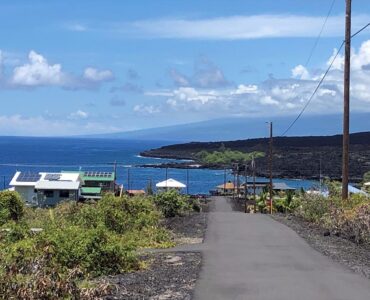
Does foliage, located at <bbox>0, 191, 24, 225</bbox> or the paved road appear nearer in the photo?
the paved road

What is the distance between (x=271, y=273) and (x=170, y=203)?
13878 mm

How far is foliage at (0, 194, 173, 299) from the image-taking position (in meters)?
7.45

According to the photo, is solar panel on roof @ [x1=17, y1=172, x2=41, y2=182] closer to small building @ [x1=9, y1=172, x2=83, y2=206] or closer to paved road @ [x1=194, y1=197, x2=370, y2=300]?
small building @ [x1=9, y1=172, x2=83, y2=206]

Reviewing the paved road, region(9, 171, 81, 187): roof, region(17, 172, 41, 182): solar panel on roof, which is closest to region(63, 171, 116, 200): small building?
region(9, 171, 81, 187): roof

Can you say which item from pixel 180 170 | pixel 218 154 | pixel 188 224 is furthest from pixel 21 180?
pixel 218 154

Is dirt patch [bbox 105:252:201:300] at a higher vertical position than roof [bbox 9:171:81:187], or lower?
higher

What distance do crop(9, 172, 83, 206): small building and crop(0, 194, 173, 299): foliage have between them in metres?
39.6

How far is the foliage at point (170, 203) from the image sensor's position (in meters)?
24.6

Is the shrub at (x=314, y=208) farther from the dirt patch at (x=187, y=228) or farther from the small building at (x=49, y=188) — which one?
the small building at (x=49, y=188)

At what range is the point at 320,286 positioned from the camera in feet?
32.1

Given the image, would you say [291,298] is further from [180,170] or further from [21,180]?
[180,170]

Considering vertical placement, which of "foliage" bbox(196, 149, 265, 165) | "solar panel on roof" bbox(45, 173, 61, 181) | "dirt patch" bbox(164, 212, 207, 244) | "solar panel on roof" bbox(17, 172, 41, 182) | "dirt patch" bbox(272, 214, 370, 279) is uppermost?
"dirt patch" bbox(272, 214, 370, 279)

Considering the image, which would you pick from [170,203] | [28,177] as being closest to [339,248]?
[170,203]

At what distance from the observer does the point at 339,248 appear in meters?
15.1
